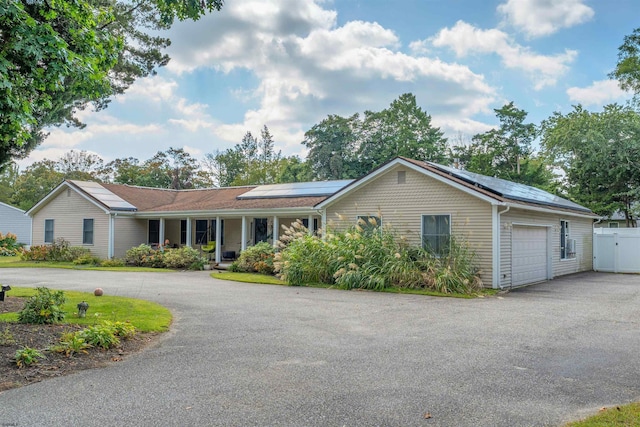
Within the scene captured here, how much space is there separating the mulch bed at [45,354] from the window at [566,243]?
16.0 meters

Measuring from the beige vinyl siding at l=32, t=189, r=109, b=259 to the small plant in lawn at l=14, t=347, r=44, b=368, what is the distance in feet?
59.3

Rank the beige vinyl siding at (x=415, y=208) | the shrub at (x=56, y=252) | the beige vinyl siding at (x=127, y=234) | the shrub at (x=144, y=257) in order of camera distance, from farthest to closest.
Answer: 1. the shrub at (x=56, y=252)
2. the beige vinyl siding at (x=127, y=234)
3. the shrub at (x=144, y=257)
4. the beige vinyl siding at (x=415, y=208)

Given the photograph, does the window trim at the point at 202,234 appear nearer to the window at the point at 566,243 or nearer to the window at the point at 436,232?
the window at the point at 436,232

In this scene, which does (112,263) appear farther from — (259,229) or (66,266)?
(259,229)

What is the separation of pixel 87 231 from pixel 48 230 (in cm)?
334

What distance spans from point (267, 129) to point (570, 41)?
38559mm

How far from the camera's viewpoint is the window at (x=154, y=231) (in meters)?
24.2

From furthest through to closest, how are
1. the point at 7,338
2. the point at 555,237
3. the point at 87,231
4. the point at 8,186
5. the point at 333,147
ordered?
the point at 8,186 < the point at 333,147 < the point at 87,231 < the point at 555,237 < the point at 7,338

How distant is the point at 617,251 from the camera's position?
19.7 meters

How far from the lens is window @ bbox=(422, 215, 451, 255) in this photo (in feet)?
46.4

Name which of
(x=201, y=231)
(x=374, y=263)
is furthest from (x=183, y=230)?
(x=374, y=263)

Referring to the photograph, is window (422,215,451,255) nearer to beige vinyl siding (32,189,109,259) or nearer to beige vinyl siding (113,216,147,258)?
beige vinyl siding (113,216,147,258)

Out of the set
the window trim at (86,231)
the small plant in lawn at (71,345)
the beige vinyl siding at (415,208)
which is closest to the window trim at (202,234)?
the window trim at (86,231)

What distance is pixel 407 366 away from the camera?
5.49 metres
